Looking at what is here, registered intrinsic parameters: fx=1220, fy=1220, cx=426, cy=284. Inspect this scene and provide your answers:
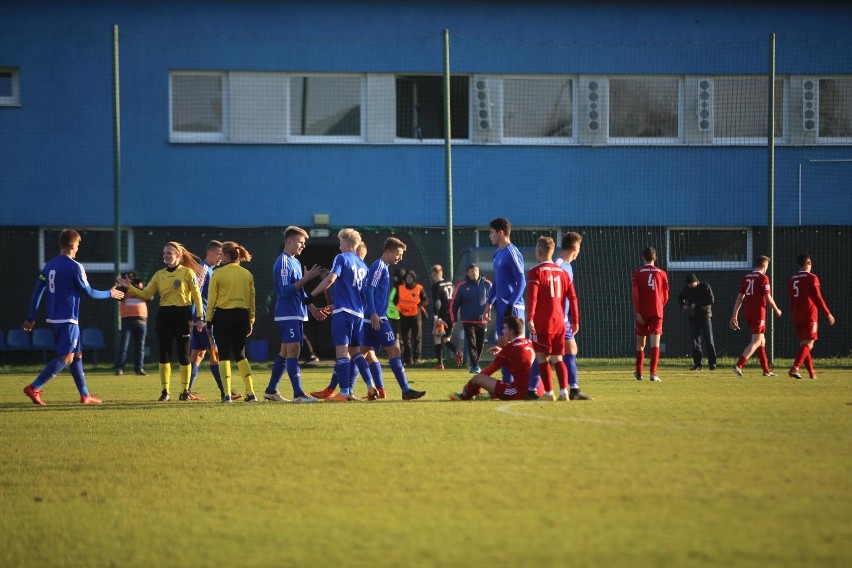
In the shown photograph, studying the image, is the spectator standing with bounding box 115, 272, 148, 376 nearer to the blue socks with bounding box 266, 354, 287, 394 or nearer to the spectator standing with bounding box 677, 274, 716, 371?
the blue socks with bounding box 266, 354, 287, 394

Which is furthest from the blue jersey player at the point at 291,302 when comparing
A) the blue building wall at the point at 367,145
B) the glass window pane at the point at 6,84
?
the glass window pane at the point at 6,84

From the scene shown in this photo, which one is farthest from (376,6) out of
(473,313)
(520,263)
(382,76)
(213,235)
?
(520,263)

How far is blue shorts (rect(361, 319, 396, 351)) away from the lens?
48.0 feet

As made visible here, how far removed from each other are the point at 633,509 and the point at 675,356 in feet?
67.3

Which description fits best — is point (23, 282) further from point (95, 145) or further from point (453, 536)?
point (453, 536)

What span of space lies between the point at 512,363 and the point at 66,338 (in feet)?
18.2

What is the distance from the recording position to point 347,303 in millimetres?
14508

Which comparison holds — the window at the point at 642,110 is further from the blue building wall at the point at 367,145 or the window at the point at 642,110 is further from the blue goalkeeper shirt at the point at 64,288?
the blue goalkeeper shirt at the point at 64,288

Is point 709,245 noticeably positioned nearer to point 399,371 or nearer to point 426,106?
point 426,106

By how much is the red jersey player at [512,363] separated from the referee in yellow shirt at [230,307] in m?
2.89

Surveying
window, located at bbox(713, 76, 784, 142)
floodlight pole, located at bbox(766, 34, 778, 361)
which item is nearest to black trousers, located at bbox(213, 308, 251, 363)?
floodlight pole, located at bbox(766, 34, 778, 361)

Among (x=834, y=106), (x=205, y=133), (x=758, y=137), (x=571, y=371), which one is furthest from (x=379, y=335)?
(x=834, y=106)

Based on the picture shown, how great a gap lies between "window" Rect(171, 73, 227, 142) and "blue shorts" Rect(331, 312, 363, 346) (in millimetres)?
13846

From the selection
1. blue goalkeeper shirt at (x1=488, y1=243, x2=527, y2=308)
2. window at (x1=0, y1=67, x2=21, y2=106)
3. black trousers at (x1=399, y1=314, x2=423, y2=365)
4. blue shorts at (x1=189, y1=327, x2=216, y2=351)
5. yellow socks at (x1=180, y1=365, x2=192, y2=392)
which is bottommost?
black trousers at (x1=399, y1=314, x2=423, y2=365)
